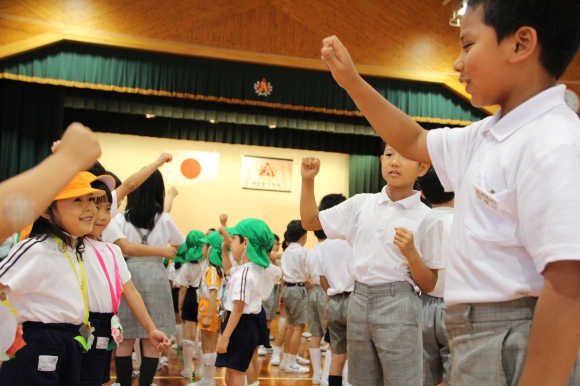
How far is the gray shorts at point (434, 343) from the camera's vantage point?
298 cm

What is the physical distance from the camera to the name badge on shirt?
3.44ft

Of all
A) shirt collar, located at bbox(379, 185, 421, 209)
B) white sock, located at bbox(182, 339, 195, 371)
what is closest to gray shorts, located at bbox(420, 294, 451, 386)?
shirt collar, located at bbox(379, 185, 421, 209)

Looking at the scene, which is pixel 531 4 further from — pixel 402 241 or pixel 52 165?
pixel 402 241

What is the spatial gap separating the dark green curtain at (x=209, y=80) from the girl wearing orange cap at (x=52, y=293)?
7.67 m

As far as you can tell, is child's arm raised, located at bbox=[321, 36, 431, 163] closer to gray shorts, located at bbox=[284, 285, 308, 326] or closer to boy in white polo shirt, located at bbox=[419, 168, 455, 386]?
boy in white polo shirt, located at bbox=[419, 168, 455, 386]

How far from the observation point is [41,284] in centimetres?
219

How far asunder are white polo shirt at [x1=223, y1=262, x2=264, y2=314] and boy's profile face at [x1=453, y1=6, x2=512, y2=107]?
279cm

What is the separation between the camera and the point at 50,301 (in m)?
2.22

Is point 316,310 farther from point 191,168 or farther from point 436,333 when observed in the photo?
point 191,168

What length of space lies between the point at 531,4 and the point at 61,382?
2.15 m

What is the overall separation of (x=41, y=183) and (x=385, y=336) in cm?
176

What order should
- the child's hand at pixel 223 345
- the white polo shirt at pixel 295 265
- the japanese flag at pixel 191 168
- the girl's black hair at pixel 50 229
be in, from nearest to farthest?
the girl's black hair at pixel 50 229 → the child's hand at pixel 223 345 → the white polo shirt at pixel 295 265 → the japanese flag at pixel 191 168

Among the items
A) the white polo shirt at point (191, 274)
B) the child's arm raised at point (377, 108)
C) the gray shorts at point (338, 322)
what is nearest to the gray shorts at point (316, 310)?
the white polo shirt at point (191, 274)

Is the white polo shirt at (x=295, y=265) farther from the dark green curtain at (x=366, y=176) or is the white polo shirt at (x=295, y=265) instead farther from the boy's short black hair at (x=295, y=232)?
the dark green curtain at (x=366, y=176)
